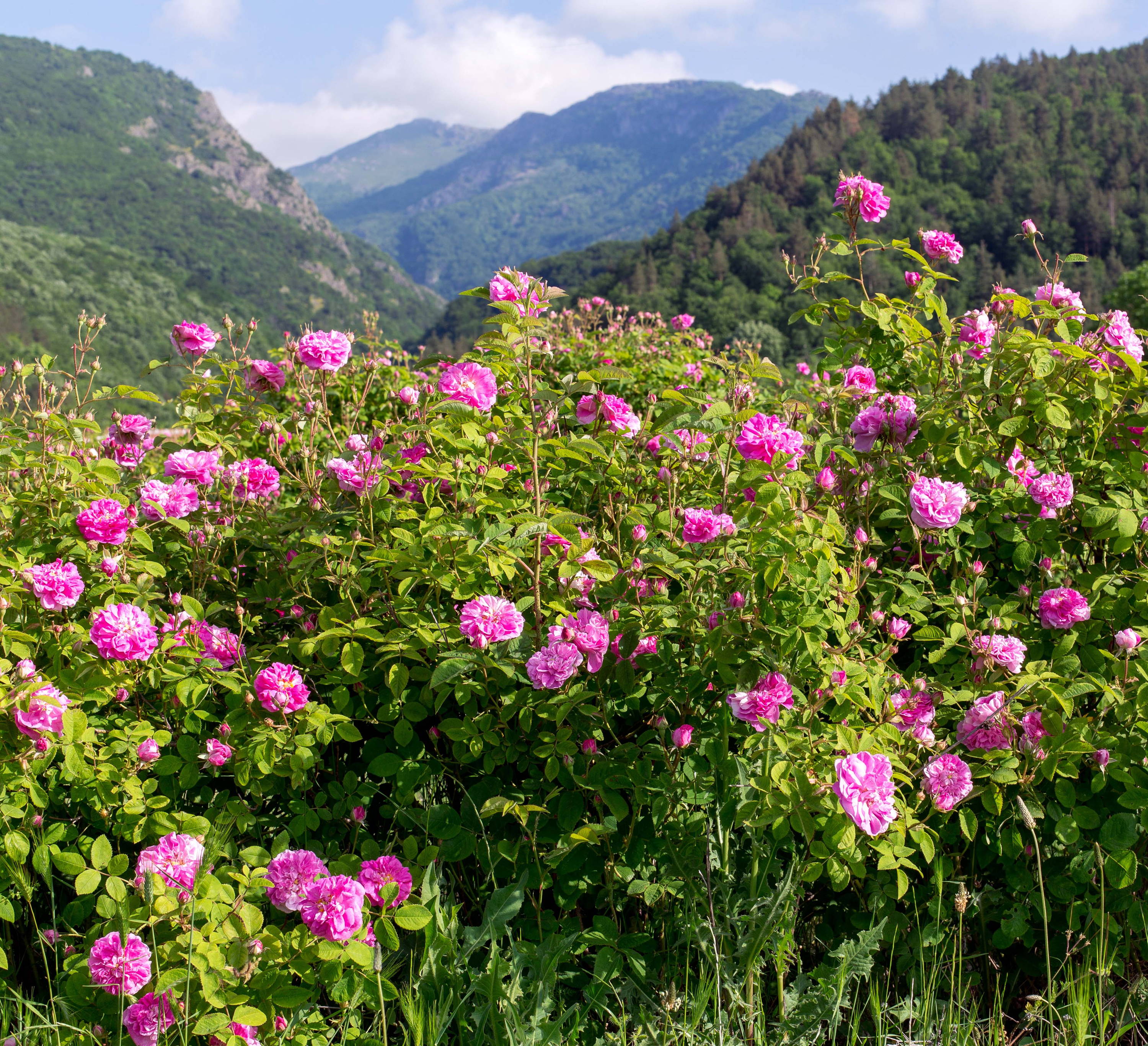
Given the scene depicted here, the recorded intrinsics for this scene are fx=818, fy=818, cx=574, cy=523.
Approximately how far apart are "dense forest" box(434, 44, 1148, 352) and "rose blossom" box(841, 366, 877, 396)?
33.7 metres

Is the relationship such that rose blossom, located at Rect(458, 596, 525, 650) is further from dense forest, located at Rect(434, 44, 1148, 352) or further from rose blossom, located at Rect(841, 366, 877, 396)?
dense forest, located at Rect(434, 44, 1148, 352)

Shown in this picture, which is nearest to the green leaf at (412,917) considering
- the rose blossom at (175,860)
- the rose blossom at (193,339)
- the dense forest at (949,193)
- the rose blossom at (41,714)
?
the rose blossom at (175,860)

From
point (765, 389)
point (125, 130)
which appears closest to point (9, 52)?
point (125, 130)

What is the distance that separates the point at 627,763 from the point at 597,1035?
23.4 inches

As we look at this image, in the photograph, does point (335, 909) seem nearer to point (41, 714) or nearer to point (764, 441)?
point (41, 714)

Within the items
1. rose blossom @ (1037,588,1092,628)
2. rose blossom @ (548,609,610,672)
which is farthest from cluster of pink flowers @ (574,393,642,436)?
rose blossom @ (1037,588,1092,628)

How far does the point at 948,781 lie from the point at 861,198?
1.50 meters

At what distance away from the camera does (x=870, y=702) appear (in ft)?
5.45

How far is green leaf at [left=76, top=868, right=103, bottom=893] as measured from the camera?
158 centimetres

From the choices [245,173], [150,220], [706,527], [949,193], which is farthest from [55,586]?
[245,173]

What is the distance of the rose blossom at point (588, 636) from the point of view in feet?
5.53

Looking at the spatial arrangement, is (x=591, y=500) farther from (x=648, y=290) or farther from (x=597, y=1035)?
(x=648, y=290)

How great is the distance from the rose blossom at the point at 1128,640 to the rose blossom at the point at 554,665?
1.11 meters

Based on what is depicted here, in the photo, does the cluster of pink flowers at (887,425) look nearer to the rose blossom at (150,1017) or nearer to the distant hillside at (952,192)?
the rose blossom at (150,1017)
